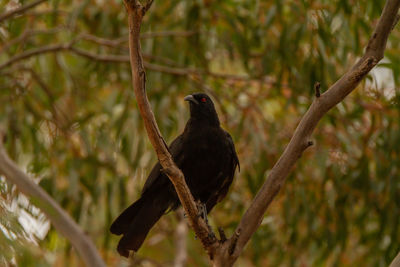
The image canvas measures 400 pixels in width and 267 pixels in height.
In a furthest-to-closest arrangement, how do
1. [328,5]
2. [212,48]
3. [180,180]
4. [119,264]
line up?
[119,264], [212,48], [328,5], [180,180]

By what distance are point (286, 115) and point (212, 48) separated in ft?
3.09

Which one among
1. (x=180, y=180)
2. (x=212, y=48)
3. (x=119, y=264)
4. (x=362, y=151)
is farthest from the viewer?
(x=119, y=264)

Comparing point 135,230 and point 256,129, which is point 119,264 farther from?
point 135,230

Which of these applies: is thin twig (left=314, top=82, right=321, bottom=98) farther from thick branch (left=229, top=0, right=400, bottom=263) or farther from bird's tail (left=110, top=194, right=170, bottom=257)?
bird's tail (left=110, top=194, right=170, bottom=257)

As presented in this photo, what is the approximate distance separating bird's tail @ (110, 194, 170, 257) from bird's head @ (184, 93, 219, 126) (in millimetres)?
645

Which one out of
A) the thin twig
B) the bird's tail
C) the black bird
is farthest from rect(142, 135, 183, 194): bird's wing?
the thin twig

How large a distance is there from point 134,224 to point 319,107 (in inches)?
56.6

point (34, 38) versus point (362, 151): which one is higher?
point (34, 38)

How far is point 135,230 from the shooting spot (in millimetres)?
3350

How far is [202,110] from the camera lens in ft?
12.3

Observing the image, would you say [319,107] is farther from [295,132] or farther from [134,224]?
[134,224]

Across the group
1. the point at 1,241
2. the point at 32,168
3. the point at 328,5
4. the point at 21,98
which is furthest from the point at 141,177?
the point at 1,241

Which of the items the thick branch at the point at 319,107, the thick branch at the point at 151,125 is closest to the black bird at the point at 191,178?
the thick branch at the point at 151,125

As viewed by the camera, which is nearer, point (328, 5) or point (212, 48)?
point (328, 5)
